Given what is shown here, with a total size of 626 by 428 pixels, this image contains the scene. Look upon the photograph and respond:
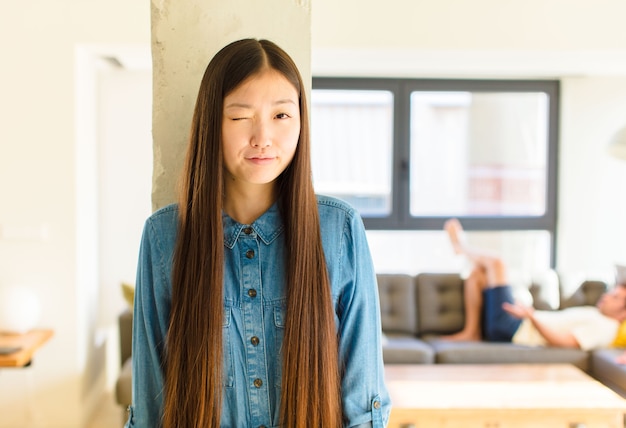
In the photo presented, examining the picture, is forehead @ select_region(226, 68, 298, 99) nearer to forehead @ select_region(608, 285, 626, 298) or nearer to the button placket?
the button placket

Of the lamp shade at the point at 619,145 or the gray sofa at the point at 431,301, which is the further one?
the gray sofa at the point at 431,301

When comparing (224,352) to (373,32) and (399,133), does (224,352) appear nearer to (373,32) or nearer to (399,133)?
(373,32)

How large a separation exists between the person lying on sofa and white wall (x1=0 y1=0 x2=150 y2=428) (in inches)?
91.5

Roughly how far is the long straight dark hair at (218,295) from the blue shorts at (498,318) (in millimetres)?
3088

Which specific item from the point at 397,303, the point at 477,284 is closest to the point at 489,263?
the point at 477,284

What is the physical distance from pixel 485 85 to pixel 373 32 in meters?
1.47

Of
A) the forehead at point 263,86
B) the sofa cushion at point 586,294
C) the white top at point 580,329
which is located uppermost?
the forehead at point 263,86

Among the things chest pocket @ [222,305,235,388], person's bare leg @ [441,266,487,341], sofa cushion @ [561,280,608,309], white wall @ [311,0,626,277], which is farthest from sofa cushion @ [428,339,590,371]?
chest pocket @ [222,305,235,388]

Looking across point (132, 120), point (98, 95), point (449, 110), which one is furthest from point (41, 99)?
point (449, 110)

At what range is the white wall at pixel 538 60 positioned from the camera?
154 inches

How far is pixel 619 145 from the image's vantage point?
2920mm

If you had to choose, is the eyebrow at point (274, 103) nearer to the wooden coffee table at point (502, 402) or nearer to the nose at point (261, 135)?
the nose at point (261, 135)

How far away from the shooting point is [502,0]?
12.9ft

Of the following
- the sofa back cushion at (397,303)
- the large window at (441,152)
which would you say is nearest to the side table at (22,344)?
the sofa back cushion at (397,303)
